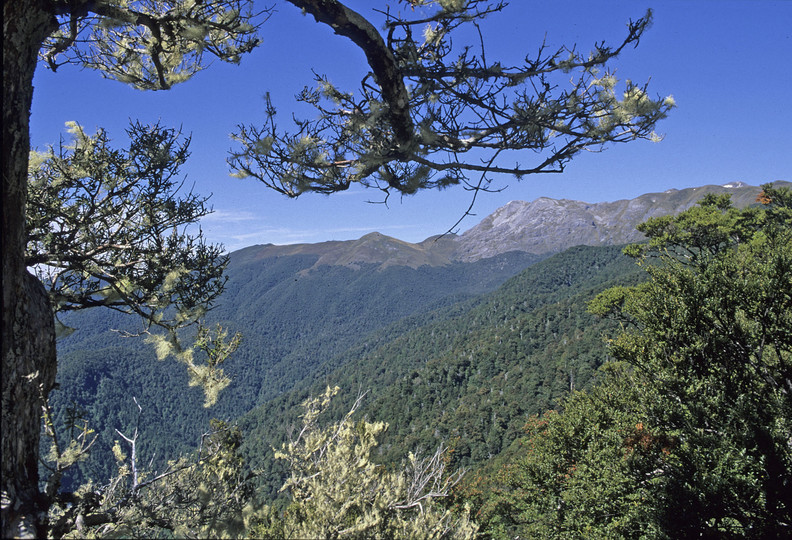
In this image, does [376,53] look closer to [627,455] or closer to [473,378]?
[627,455]

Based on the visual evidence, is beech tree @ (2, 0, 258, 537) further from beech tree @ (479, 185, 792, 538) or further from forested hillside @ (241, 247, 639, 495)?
forested hillside @ (241, 247, 639, 495)

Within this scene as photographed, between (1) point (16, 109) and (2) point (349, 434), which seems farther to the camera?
(2) point (349, 434)

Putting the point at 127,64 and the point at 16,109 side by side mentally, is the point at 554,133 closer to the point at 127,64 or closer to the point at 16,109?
the point at 16,109

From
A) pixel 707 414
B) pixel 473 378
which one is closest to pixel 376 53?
pixel 707 414

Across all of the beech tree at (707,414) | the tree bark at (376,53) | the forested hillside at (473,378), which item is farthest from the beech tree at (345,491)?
the forested hillside at (473,378)

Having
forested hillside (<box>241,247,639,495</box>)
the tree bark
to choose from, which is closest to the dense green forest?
the tree bark

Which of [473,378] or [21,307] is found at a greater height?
[21,307]

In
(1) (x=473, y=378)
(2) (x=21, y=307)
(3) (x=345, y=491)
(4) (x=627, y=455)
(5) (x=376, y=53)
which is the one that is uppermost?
(5) (x=376, y=53)

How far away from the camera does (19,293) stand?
211 cm

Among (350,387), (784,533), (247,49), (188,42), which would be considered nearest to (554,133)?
(247,49)

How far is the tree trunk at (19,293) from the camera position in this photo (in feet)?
6.37

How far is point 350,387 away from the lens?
4737 inches

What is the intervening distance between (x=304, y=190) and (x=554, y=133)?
6.25 ft

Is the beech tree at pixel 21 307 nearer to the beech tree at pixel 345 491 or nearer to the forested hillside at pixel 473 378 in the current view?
the beech tree at pixel 345 491
